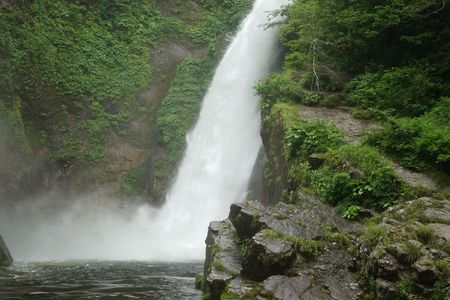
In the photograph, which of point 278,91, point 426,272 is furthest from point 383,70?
point 426,272

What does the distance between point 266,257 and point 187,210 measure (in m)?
12.2

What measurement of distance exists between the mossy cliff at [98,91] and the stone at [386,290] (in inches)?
607

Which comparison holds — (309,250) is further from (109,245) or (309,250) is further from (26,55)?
(26,55)

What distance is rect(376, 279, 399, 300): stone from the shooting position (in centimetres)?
625

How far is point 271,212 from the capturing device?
350 inches

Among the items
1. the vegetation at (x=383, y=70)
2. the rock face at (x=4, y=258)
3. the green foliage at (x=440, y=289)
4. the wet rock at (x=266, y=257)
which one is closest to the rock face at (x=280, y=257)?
the wet rock at (x=266, y=257)

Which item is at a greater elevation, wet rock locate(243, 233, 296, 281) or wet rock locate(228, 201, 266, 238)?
wet rock locate(228, 201, 266, 238)

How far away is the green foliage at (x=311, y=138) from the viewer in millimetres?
11258

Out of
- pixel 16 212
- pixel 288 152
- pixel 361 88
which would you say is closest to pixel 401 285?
pixel 288 152

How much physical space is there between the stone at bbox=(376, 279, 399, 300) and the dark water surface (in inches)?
155

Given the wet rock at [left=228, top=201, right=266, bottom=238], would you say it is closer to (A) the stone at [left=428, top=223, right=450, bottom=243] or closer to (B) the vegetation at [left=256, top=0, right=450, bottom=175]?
(A) the stone at [left=428, top=223, right=450, bottom=243]

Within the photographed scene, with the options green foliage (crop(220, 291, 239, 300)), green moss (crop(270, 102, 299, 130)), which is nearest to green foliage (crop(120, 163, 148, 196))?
green moss (crop(270, 102, 299, 130))

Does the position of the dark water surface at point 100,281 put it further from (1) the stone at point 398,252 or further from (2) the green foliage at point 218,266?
(1) the stone at point 398,252

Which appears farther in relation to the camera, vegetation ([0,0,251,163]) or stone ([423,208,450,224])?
vegetation ([0,0,251,163])
